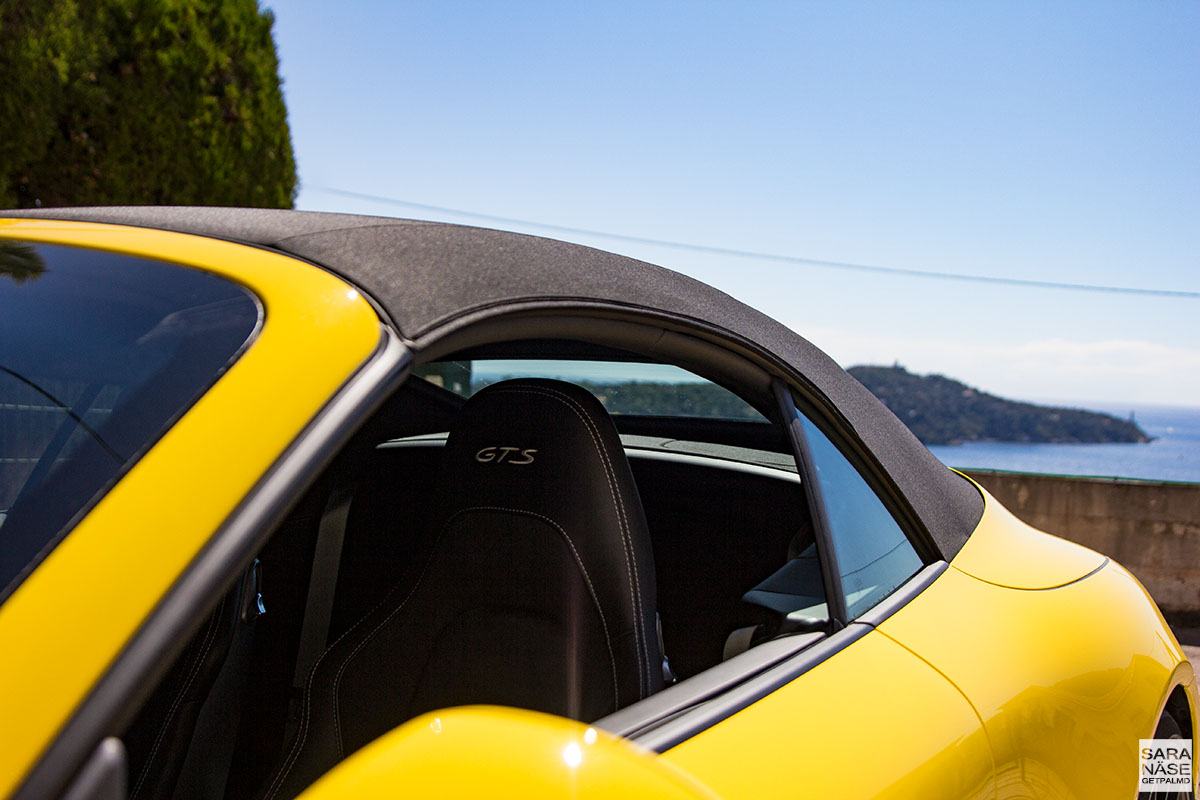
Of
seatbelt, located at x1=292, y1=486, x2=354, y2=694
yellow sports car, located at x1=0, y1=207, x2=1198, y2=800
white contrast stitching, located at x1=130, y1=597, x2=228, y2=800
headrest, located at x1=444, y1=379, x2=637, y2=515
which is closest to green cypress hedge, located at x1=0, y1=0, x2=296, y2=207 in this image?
seatbelt, located at x1=292, y1=486, x2=354, y2=694

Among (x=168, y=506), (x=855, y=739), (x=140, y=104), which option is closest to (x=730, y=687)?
(x=855, y=739)

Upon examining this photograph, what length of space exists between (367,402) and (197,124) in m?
8.28

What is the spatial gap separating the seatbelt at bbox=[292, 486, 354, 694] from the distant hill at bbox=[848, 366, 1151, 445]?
15165 millimetres

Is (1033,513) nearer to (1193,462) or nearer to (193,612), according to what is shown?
(193,612)

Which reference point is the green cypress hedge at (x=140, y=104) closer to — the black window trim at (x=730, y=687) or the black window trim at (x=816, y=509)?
the black window trim at (x=816, y=509)

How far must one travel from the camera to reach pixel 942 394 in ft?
73.5

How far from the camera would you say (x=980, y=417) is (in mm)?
24750

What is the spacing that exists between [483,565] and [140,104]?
7870mm

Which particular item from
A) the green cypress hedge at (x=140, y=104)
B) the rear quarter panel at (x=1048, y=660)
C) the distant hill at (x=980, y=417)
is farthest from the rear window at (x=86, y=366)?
the distant hill at (x=980, y=417)

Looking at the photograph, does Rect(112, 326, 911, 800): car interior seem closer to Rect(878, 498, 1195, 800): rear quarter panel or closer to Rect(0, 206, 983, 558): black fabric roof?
Rect(0, 206, 983, 558): black fabric roof

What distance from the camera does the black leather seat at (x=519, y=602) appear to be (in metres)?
1.42

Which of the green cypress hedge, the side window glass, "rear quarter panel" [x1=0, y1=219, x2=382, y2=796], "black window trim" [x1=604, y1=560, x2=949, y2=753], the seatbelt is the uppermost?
the green cypress hedge

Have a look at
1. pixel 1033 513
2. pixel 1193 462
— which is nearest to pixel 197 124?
pixel 1033 513

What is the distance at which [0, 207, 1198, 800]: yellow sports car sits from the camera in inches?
28.5
